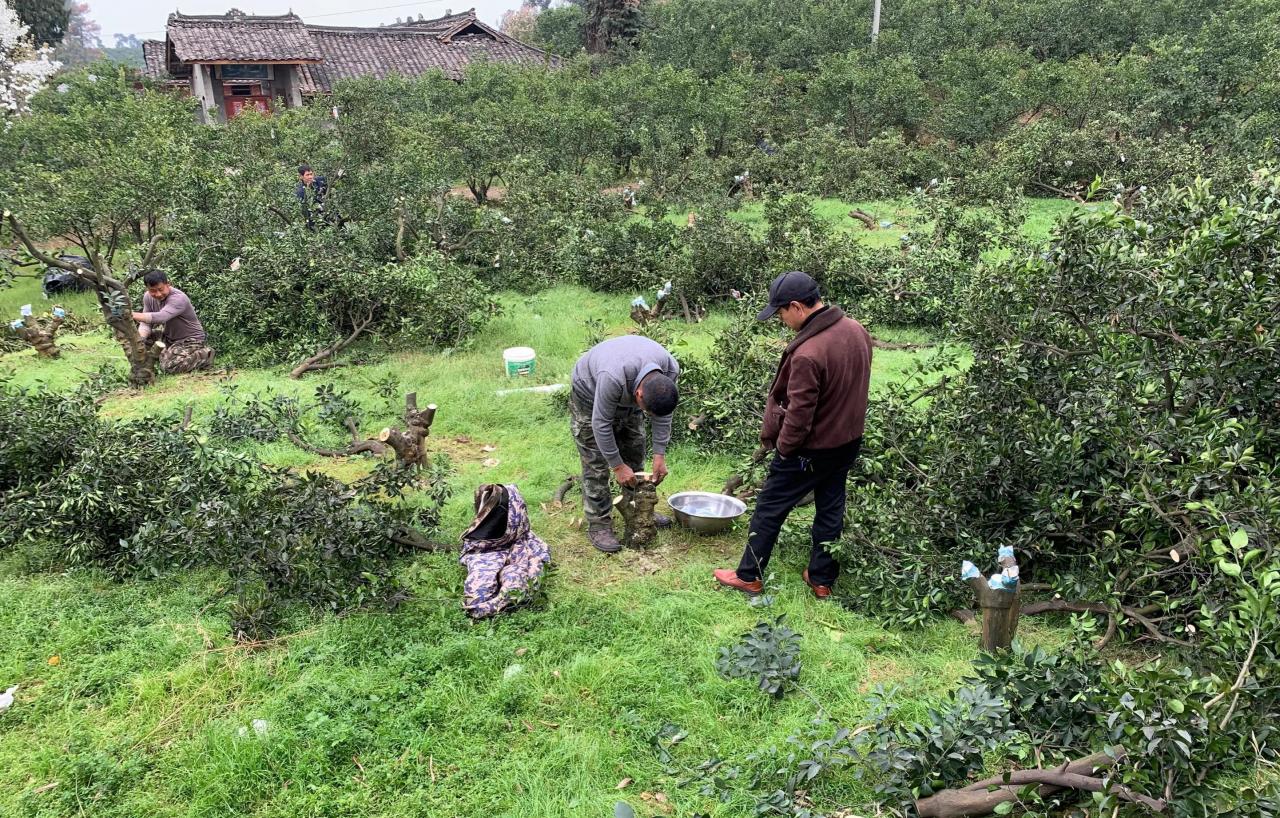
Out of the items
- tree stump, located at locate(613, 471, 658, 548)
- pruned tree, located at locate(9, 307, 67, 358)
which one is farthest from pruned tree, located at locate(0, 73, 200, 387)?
tree stump, located at locate(613, 471, 658, 548)

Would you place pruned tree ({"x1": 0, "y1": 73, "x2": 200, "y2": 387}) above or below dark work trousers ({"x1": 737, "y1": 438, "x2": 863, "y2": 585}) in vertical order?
above

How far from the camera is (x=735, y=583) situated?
14.0 feet

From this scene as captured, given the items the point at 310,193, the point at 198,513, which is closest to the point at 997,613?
the point at 198,513

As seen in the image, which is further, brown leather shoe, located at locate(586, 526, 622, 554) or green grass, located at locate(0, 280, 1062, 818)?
brown leather shoe, located at locate(586, 526, 622, 554)

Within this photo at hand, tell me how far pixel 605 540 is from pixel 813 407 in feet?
5.42

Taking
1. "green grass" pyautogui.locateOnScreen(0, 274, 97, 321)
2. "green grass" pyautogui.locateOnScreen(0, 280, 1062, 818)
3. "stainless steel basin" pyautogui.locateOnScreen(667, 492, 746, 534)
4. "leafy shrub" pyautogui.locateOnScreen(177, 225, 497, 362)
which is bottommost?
"green grass" pyautogui.locateOnScreen(0, 280, 1062, 818)

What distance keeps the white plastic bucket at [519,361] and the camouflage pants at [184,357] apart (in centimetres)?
309

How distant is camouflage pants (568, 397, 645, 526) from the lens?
455 cm

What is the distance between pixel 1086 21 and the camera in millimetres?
18672

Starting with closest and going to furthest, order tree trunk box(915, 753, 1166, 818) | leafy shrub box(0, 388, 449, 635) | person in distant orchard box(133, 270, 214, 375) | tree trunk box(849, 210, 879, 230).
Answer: tree trunk box(915, 753, 1166, 818)
leafy shrub box(0, 388, 449, 635)
person in distant orchard box(133, 270, 214, 375)
tree trunk box(849, 210, 879, 230)

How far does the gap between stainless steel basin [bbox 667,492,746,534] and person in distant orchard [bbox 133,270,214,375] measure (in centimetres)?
544

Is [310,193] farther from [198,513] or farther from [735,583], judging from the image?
[735,583]

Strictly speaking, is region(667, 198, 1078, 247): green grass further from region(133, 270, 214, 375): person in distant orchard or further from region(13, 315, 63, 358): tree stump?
region(13, 315, 63, 358): tree stump

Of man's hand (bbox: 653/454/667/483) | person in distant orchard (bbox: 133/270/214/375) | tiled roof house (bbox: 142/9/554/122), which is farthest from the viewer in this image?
tiled roof house (bbox: 142/9/554/122)
